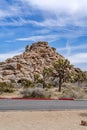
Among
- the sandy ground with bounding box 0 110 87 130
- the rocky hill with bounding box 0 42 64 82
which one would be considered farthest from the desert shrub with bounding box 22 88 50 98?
the rocky hill with bounding box 0 42 64 82

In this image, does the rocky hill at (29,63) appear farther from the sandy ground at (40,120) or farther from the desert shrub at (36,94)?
the sandy ground at (40,120)

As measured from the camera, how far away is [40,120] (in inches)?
693

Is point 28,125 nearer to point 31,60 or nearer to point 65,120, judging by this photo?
point 65,120

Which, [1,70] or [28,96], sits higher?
[1,70]

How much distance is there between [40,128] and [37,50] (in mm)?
138291

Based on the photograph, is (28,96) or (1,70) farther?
(1,70)

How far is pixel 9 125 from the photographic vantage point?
15.4 metres

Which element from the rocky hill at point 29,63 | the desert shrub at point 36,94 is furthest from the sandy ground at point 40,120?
the rocky hill at point 29,63

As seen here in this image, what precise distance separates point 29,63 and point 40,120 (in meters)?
118

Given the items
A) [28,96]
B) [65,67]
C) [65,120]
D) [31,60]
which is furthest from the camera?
[31,60]

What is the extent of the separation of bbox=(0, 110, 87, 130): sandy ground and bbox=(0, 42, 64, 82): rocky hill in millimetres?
85763

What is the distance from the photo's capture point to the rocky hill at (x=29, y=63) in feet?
382

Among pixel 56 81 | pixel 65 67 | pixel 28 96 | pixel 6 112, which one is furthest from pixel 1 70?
Answer: pixel 6 112

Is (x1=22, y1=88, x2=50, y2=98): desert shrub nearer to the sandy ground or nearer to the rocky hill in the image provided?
the sandy ground
